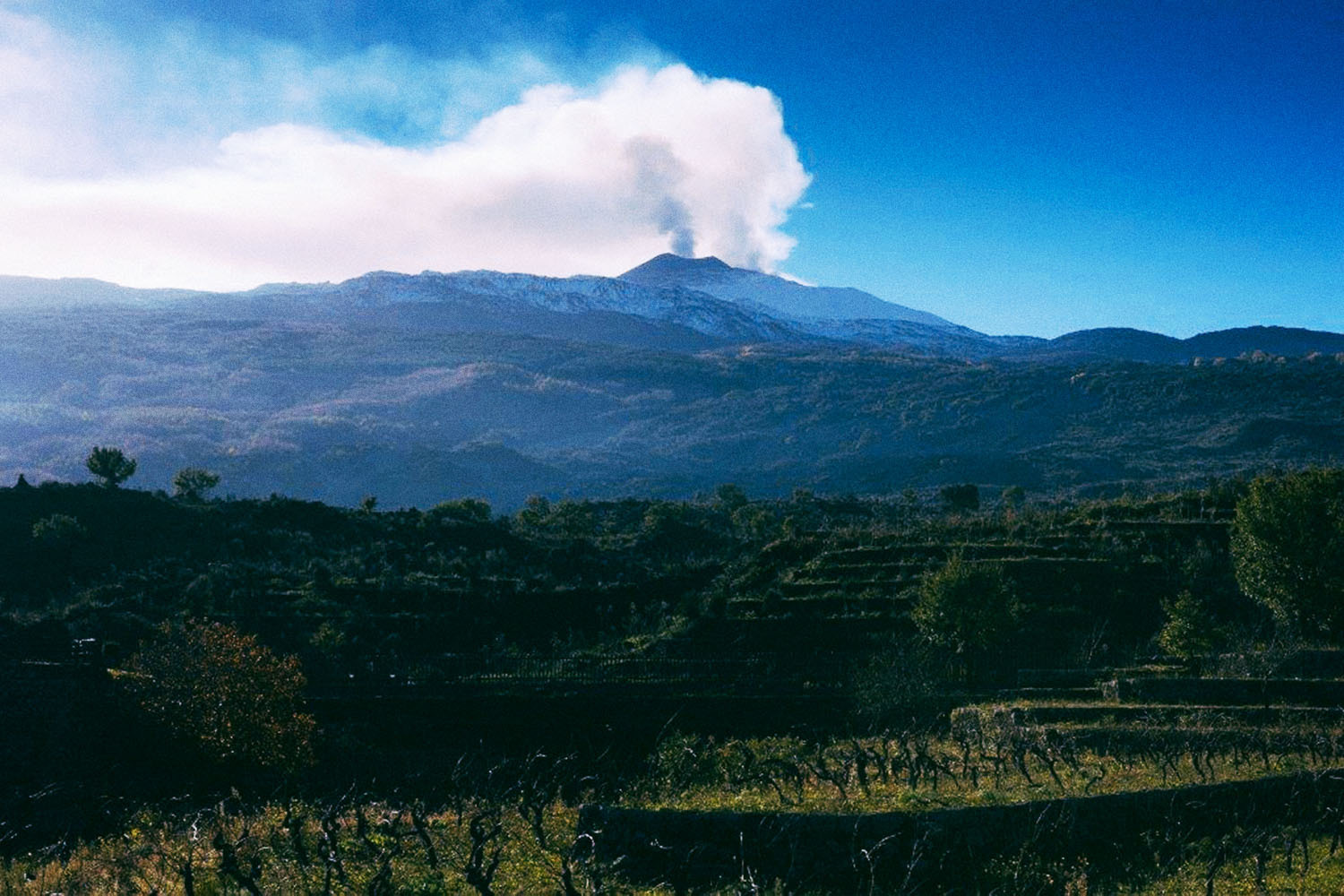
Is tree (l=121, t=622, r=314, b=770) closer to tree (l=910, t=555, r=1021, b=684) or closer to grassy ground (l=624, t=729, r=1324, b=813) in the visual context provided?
grassy ground (l=624, t=729, r=1324, b=813)

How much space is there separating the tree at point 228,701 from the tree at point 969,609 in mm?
20298

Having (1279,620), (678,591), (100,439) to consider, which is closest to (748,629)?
(678,591)

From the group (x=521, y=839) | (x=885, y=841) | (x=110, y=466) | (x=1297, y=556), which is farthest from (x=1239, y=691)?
(x=110, y=466)

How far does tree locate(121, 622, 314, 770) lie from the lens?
84.5 ft

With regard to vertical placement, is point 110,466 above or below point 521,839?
above

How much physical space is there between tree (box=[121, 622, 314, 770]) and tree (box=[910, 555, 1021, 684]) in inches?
799

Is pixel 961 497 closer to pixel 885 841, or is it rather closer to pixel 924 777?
pixel 924 777

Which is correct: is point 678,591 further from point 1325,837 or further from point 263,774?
point 1325,837

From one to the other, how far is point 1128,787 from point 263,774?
67.3 ft

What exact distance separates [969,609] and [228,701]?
2280 centimetres


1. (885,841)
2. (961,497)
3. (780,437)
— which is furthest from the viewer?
(780,437)

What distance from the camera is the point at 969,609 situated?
116 feet

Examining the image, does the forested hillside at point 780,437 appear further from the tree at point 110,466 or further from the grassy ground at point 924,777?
the grassy ground at point 924,777

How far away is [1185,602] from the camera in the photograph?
Answer: 1308 inches
